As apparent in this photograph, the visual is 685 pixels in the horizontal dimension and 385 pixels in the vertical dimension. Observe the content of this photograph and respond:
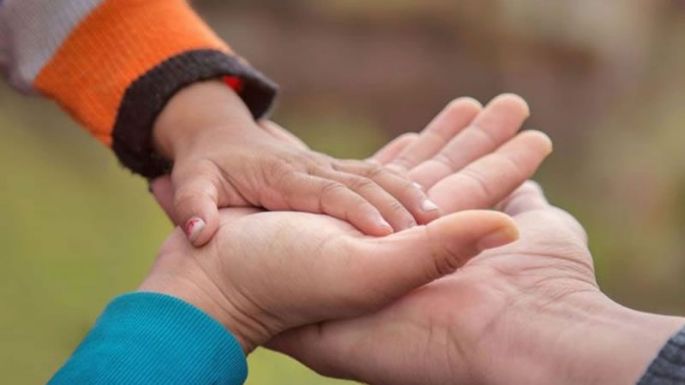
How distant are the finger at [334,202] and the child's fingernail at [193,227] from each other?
0.19ft

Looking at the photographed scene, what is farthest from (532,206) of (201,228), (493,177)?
(201,228)

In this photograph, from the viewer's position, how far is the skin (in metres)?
0.54

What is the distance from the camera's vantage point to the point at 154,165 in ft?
2.62

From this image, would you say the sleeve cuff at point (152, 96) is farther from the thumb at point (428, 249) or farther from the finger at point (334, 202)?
the thumb at point (428, 249)

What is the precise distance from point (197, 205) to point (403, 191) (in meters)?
0.13

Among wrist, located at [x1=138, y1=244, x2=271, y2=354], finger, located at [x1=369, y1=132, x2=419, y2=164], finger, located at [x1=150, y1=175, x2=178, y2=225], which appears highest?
finger, located at [x1=369, y1=132, x2=419, y2=164]

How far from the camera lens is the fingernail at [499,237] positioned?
20.6 inches

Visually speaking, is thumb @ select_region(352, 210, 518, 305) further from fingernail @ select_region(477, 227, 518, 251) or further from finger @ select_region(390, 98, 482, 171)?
finger @ select_region(390, 98, 482, 171)

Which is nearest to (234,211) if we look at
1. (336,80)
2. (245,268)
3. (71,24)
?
(245,268)

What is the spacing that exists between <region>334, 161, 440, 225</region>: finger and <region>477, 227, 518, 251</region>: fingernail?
0.10m

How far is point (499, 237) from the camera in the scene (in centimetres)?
53

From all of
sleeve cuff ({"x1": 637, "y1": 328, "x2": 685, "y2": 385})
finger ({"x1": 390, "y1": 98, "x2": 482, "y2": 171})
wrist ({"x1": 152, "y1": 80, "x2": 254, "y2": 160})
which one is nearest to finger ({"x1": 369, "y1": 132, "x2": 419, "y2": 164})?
finger ({"x1": 390, "y1": 98, "x2": 482, "y2": 171})

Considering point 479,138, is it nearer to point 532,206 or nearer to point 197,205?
point 532,206

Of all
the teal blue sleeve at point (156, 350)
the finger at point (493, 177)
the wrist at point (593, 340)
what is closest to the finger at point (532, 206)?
the finger at point (493, 177)
